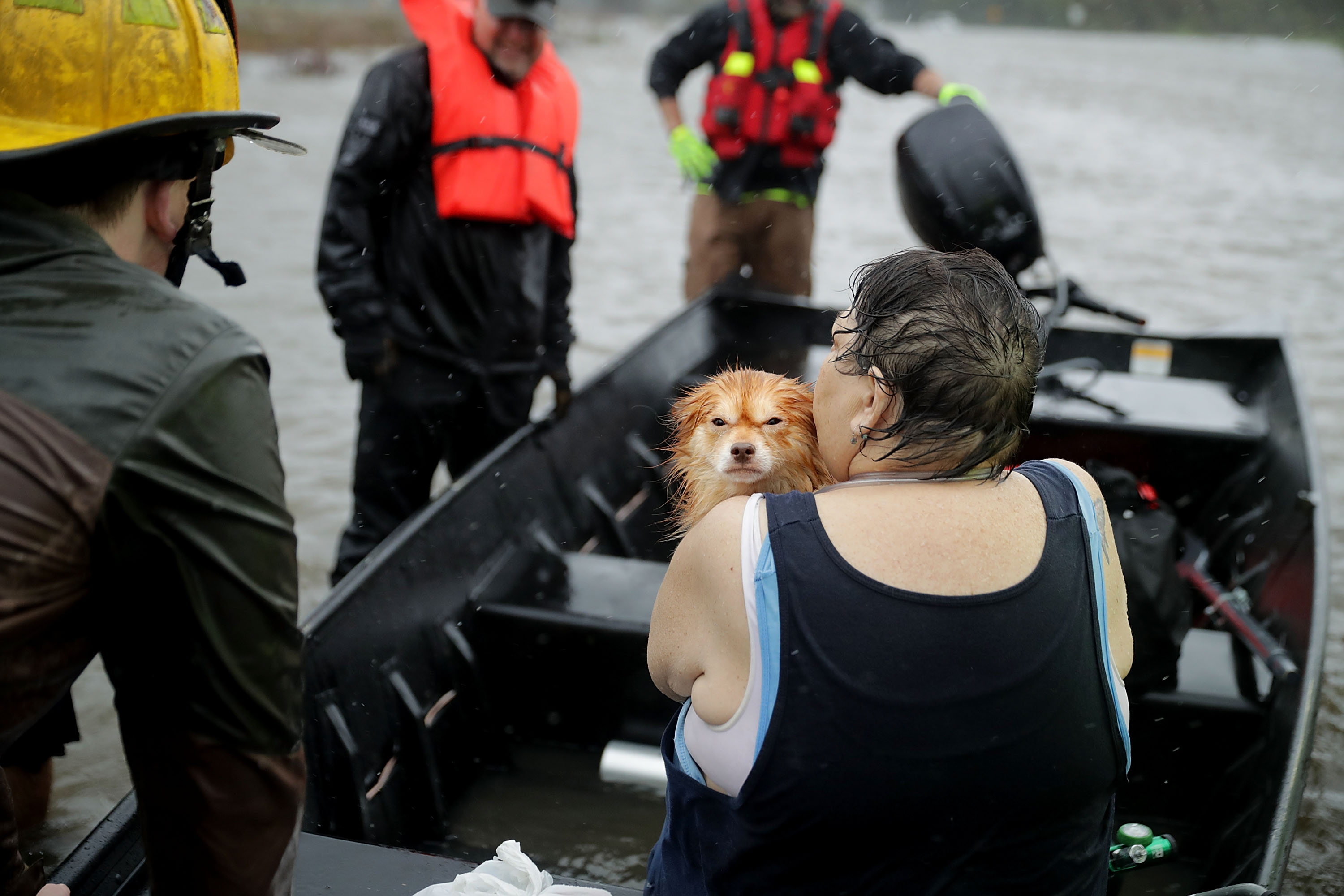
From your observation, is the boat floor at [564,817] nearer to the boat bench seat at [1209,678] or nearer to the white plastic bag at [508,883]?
the white plastic bag at [508,883]

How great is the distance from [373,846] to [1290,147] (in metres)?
24.6

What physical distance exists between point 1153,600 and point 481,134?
9.33 feet

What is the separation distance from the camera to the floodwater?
5562 millimetres

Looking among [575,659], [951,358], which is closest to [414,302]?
[575,659]

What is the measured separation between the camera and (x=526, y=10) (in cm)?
418

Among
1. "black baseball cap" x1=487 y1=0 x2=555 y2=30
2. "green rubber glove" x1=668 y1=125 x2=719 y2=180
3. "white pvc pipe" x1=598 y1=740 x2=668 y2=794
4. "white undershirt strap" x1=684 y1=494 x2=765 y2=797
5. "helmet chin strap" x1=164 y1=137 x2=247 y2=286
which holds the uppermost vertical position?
"black baseball cap" x1=487 y1=0 x2=555 y2=30

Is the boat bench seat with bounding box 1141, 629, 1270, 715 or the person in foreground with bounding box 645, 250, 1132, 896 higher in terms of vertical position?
the person in foreground with bounding box 645, 250, 1132, 896


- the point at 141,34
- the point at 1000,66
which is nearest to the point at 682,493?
the point at 141,34

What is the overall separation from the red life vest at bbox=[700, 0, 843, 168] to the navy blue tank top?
5.24 m

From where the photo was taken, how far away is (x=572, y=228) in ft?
15.1

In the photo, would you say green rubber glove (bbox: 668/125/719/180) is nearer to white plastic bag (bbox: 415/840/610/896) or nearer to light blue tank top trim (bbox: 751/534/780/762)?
white plastic bag (bbox: 415/840/610/896)

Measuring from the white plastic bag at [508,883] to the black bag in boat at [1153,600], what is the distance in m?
1.67

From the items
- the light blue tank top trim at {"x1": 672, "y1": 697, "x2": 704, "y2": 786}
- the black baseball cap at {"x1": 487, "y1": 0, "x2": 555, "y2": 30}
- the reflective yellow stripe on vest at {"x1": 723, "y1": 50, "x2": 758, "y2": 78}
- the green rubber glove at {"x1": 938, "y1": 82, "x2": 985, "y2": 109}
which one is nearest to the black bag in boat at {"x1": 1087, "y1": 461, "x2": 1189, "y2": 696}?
the light blue tank top trim at {"x1": 672, "y1": 697, "x2": 704, "y2": 786}

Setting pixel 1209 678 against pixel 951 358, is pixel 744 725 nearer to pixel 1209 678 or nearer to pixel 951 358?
pixel 951 358
